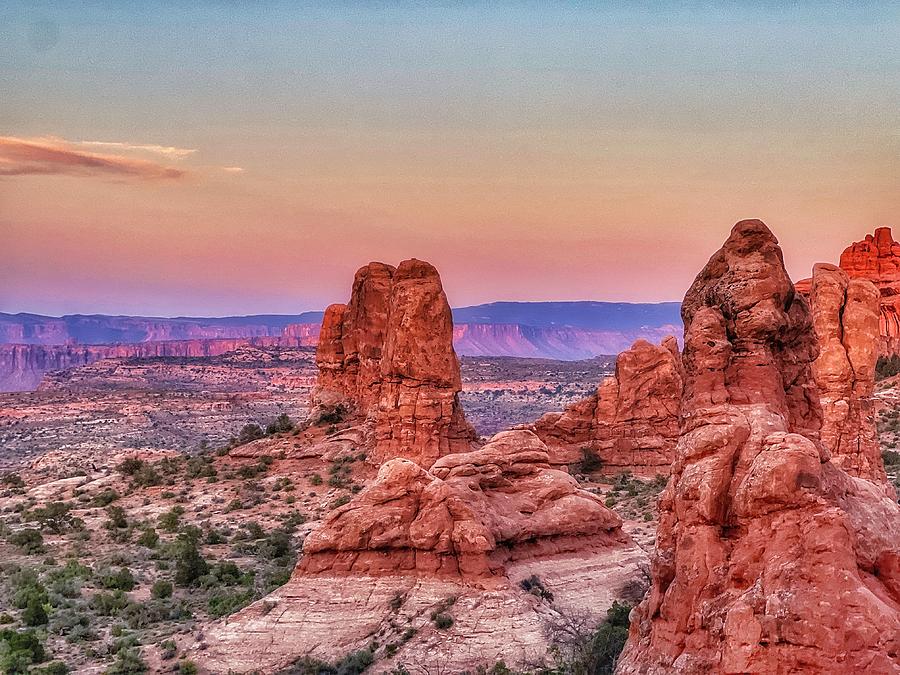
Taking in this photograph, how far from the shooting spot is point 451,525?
2095cm

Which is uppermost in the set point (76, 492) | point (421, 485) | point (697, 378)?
point (697, 378)

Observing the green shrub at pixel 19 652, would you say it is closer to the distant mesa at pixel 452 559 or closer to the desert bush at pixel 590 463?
the distant mesa at pixel 452 559

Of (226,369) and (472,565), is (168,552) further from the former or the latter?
(226,369)

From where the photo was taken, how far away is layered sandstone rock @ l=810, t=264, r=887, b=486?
3003 centimetres

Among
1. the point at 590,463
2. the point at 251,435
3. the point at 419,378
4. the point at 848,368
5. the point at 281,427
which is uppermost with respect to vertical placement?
the point at 848,368

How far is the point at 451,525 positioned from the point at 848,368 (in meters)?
17.4

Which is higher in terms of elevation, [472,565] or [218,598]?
[472,565]

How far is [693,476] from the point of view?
12.7 metres

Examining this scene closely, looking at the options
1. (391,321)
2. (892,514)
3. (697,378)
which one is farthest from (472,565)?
(391,321)

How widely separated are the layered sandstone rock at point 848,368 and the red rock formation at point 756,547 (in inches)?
632

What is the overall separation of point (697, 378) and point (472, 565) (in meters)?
7.85

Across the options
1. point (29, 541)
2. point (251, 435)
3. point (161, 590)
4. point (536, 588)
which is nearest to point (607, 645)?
point (536, 588)

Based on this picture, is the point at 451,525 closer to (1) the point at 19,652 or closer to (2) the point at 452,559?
(2) the point at 452,559

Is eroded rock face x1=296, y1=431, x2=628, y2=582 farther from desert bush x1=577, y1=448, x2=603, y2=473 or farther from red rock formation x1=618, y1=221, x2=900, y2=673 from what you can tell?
desert bush x1=577, y1=448, x2=603, y2=473
